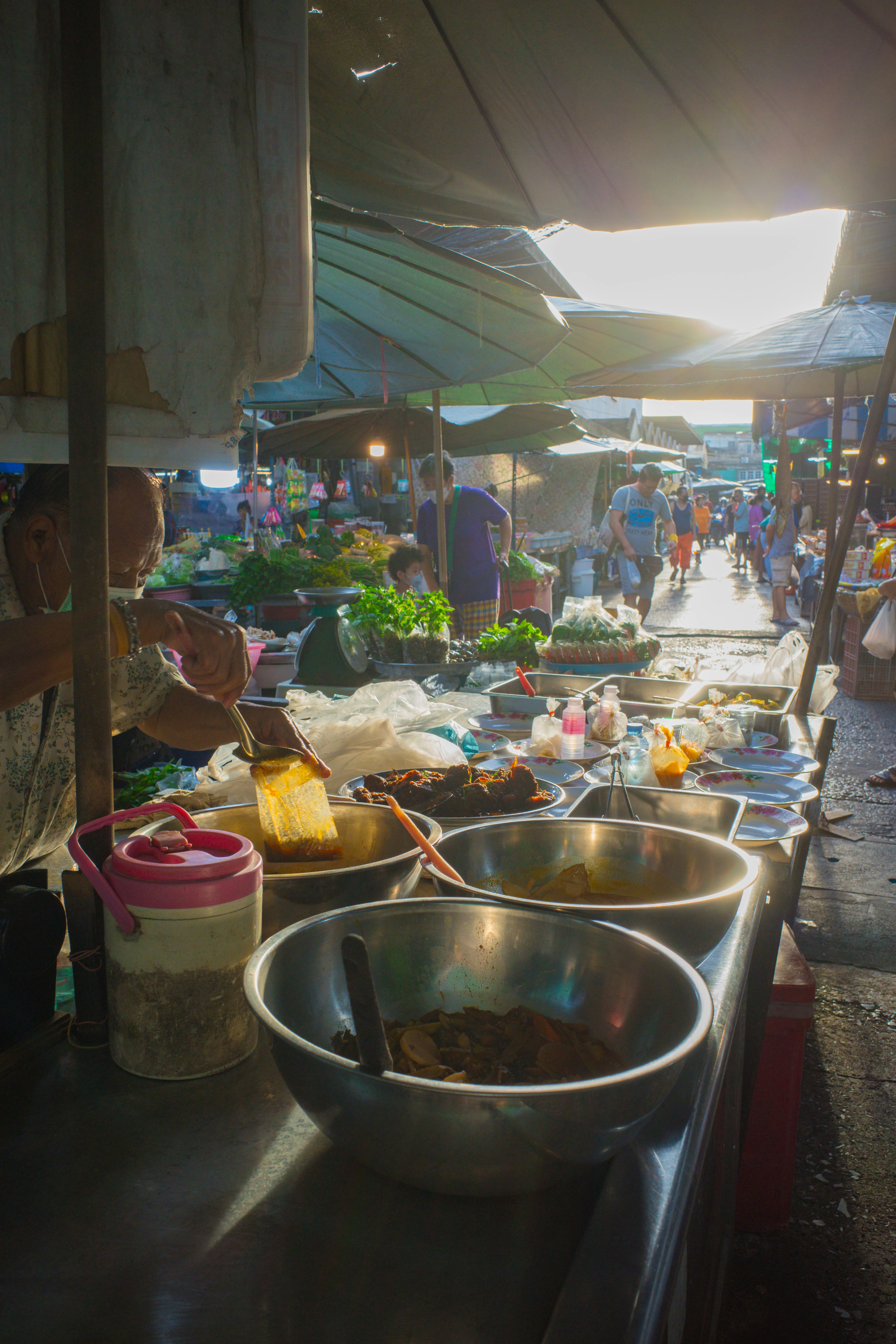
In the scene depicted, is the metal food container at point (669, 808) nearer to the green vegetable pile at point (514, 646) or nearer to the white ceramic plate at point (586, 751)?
the white ceramic plate at point (586, 751)

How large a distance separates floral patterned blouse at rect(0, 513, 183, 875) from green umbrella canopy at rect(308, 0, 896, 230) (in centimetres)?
130

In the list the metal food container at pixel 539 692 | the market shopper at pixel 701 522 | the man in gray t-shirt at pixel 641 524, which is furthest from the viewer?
the market shopper at pixel 701 522

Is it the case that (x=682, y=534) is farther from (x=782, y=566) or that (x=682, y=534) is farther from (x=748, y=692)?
(x=748, y=692)

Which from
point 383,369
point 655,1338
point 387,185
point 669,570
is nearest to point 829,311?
point 383,369

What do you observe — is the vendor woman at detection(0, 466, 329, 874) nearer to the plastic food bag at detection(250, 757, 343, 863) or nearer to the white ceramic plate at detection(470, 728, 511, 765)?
the plastic food bag at detection(250, 757, 343, 863)

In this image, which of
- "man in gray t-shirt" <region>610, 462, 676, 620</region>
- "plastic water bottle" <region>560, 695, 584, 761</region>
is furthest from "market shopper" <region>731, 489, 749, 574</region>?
"plastic water bottle" <region>560, 695, 584, 761</region>

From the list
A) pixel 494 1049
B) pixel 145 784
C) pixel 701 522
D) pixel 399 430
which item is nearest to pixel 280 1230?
pixel 494 1049

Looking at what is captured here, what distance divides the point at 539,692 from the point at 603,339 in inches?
143

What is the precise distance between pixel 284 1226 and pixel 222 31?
1.39 meters

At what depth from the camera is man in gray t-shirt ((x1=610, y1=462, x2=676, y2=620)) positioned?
1009cm

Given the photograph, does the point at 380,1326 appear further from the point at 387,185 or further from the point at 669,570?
the point at 669,570

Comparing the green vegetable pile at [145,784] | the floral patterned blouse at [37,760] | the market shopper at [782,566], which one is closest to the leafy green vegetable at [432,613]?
the green vegetable pile at [145,784]

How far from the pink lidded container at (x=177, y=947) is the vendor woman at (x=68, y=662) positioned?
0.34 metres

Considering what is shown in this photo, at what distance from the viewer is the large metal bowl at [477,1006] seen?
83 centimetres
